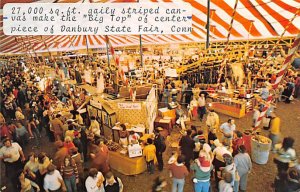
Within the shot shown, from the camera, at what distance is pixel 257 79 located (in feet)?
35.3

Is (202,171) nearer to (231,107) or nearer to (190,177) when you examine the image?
(190,177)

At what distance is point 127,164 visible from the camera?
5262 millimetres

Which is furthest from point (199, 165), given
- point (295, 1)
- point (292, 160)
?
point (295, 1)

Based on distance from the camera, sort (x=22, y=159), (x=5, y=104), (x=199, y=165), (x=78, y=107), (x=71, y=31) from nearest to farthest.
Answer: (x=71, y=31) → (x=199, y=165) → (x=22, y=159) → (x=78, y=107) → (x=5, y=104)

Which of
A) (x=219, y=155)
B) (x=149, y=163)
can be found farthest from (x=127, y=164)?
(x=219, y=155)

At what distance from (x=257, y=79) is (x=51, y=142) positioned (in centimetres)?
831

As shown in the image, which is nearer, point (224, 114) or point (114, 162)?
point (114, 162)

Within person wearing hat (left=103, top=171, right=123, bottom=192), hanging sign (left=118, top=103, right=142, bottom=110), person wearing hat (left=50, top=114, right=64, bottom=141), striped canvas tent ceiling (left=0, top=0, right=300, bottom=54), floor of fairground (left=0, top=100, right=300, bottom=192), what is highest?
striped canvas tent ceiling (left=0, top=0, right=300, bottom=54)

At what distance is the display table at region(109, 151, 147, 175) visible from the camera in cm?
521

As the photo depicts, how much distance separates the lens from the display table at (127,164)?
17.1ft

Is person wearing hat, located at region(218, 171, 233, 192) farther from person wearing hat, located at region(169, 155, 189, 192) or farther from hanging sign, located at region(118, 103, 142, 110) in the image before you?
hanging sign, located at region(118, 103, 142, 110)

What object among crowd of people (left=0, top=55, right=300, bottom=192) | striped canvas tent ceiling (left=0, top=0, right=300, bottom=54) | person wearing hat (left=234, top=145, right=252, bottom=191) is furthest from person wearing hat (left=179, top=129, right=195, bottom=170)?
striped canvas tent ceiling (left=0, top=0, right=300, bottom=54)

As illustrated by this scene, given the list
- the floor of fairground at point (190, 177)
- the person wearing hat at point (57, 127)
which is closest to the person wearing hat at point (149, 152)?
the floor of fairground at point (190, 177)

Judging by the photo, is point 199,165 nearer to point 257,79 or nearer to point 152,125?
point 152,125
